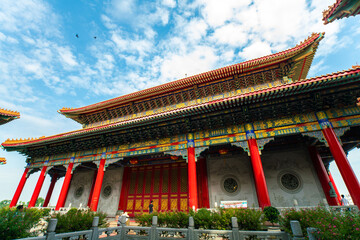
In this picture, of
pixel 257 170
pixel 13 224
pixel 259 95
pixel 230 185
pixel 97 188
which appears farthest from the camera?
pixel 97 188

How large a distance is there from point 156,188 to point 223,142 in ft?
20.8

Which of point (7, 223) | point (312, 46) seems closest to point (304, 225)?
point (7, 223)

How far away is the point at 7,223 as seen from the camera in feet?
13.3

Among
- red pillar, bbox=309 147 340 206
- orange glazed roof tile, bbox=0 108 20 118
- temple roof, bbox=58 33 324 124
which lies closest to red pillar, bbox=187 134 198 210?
temple roof, bbox=58 33 324 124

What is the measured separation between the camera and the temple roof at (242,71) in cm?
1039

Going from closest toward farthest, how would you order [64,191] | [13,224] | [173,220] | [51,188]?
[13,224] → [173,220] → [64,191] → [51,188]

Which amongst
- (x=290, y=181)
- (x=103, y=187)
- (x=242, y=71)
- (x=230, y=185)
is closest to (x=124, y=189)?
(x=103, y=187)

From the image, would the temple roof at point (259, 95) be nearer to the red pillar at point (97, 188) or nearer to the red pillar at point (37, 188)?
the red pillar at point (97, 188)

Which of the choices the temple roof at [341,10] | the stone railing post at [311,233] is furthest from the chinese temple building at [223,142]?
the stone railing post at [311,233]

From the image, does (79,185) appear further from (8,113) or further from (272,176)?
(272,176)

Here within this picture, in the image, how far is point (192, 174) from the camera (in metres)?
8.89

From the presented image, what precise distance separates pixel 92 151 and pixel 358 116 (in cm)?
1466

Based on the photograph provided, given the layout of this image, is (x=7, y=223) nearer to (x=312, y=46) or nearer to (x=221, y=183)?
(x=221, y=183)

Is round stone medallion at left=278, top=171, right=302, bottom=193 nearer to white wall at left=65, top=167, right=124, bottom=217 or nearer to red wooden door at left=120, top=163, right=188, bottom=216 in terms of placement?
red wooden door at left=120, top=163, right=188, bottom=216
